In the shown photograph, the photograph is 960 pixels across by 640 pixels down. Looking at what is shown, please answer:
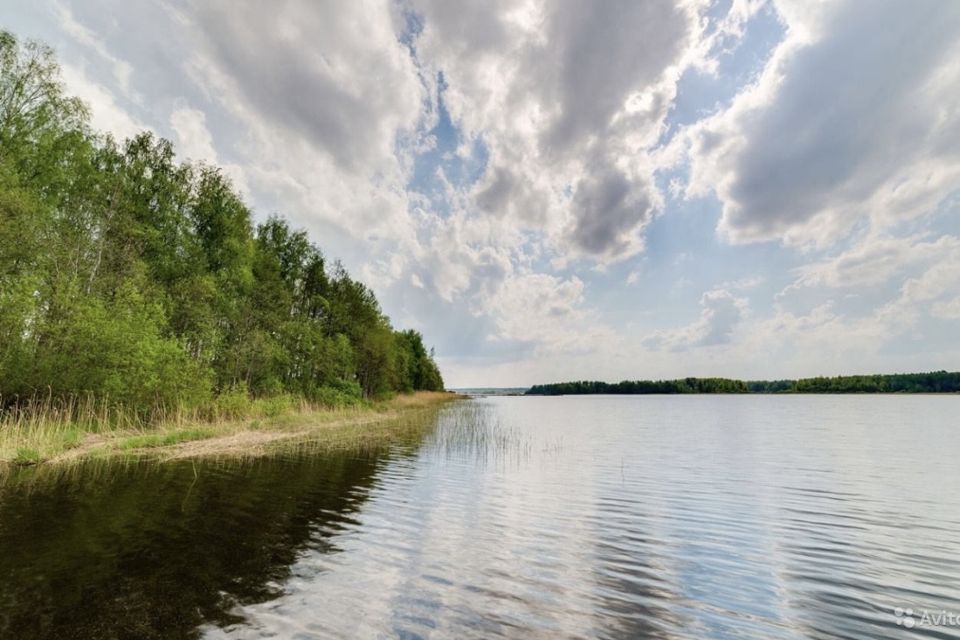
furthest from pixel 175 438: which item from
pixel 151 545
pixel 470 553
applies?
pixel 470 553

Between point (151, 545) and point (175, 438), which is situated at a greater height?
point (175, 438)

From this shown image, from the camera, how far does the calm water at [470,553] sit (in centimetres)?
545

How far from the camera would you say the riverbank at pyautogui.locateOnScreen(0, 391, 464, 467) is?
1559cm

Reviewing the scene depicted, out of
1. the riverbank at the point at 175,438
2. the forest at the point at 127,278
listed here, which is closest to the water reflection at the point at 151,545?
the riverbank at the point at 175,438

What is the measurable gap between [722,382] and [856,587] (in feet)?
714

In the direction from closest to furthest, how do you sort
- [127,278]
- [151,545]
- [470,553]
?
[151,545]
[470,553]
[127,278]

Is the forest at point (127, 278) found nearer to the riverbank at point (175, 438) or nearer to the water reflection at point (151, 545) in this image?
the riverbank at point (175, 438)

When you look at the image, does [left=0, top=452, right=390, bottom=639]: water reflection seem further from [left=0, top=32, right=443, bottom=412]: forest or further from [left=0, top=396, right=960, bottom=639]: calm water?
[left=0, top=32, right=443, bottom=412]: forest

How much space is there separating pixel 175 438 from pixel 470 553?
61.9 feet

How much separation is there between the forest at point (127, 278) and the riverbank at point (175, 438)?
2423mm

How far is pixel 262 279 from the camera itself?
40938 millimetres

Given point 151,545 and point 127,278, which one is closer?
point 151,545

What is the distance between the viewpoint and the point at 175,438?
784 inches

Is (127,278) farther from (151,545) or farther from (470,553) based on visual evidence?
(470,553)
